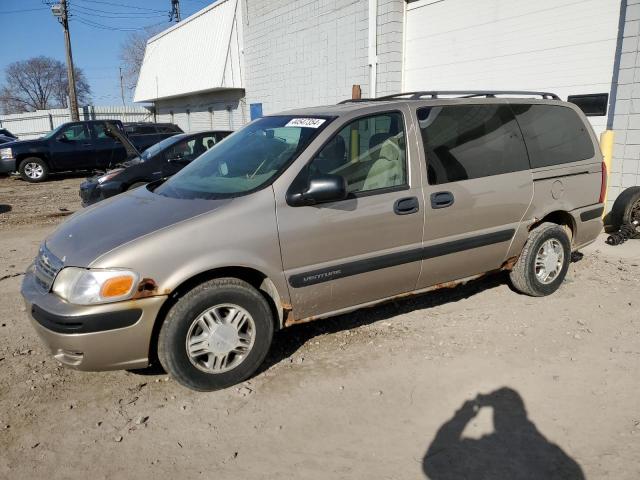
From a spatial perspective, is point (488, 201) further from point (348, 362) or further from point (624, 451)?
point (624, 451)

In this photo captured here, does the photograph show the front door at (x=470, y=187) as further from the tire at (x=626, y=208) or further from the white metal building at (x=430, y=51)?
the white metal building at (x=430, y=51)

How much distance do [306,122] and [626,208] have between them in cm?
487

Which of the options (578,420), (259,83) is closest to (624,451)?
(578,420)

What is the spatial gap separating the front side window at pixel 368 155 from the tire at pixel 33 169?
1356cm

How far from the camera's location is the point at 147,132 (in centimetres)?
1597

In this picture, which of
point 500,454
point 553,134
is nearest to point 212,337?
point 500,454

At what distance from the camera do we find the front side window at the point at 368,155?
11.5ft

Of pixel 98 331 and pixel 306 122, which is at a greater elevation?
pixel 306 122

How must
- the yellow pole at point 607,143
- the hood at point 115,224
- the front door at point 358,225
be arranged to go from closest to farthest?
→ the hood at point 115,224 < the front door at point 358,225 < the yellow pole at point 607,143

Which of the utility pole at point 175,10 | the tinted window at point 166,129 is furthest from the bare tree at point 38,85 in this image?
the tinted window at point 166,129

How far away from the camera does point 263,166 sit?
3551mm

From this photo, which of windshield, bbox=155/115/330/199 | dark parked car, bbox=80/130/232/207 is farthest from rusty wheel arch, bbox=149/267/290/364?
dark parked car, bbox=80/130/232/207

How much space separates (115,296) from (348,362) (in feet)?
5.37

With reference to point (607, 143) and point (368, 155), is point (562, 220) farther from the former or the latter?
point (607, 143)
